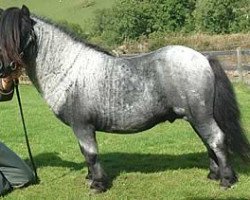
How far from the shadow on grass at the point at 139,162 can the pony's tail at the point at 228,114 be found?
734mm

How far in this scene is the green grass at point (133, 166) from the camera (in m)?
5.79

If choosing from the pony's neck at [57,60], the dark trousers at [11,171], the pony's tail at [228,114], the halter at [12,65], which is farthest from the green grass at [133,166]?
the halter at [12,65]

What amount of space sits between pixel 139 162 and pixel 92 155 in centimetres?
167

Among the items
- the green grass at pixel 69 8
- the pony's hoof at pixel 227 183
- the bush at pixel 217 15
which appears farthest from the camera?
the green grass at pixel 69 8

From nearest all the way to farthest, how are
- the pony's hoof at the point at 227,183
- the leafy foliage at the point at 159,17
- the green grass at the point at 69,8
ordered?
the pony's hoof at the point at 227,183
the leafy foliage at the point at 159,17
the green grass at the point at 69,8

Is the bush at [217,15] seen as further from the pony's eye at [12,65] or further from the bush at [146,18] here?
the pony's eye at [12,65]

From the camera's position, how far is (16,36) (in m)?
5.36

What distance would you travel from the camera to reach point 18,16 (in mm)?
5422

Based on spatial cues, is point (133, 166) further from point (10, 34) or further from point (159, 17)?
point (159, 17)

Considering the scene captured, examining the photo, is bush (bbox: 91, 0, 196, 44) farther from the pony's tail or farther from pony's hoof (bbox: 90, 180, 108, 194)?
the pony's tail

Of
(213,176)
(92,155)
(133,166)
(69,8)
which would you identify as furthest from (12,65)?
(69,8)

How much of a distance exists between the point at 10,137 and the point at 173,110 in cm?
549

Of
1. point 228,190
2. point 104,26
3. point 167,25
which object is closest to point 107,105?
point 228,190

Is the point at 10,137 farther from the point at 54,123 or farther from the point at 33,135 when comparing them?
the point at 54,123
